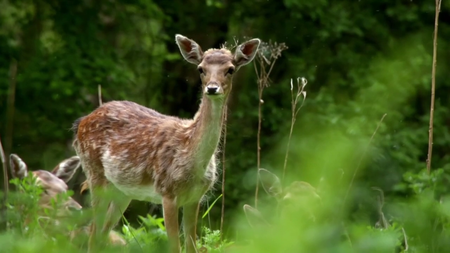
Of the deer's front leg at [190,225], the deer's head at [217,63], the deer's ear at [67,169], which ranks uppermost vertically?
the deer's head at [217,63]

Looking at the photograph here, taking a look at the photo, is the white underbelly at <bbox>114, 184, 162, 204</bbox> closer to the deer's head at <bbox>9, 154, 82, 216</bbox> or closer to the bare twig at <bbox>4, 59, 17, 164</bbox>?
the deer's head at <bbox>9, 154, 82, 216</bbox>

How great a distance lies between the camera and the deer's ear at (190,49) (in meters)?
6.95

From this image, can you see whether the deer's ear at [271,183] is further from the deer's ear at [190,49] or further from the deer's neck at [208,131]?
the deer's ear at [190,49]

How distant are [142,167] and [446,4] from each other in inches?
309

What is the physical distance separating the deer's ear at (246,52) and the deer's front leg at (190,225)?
1060 mm

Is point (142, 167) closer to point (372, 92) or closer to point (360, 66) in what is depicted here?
point (372, 92)

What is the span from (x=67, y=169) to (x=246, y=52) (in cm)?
298

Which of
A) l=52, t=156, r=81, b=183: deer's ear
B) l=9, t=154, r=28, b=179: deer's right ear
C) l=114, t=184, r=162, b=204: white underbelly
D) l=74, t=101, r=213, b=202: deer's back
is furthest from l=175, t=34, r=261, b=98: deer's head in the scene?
l=52, t=156, r=81, b=183: deer's ear

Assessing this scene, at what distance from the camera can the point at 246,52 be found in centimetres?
695

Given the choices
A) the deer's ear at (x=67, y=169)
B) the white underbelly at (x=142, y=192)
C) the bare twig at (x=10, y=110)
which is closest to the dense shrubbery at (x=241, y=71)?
the deer's ear at (x=67, y=169)

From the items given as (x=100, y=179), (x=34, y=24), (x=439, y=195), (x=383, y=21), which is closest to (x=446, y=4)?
(x=383, y=21)

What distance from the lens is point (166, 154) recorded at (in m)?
6.92

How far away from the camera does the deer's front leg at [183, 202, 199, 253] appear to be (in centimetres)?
641

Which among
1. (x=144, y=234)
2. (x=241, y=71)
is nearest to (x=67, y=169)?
(x=144, y=234)
